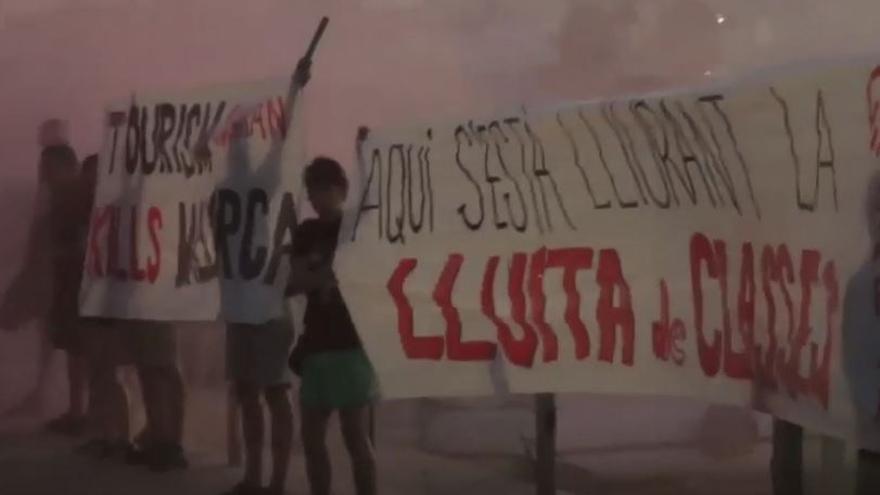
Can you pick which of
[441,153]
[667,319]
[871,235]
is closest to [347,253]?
[441,153]

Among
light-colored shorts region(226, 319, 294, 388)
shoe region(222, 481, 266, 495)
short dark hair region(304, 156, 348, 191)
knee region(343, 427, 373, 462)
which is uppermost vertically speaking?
short dark hair region(304, 156, 348, 191)

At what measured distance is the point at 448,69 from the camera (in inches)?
30.7

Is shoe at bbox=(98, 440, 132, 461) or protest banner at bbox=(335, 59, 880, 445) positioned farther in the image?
shoe at bbox=(98, 440, 132, 461)

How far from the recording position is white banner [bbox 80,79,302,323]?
797 mm

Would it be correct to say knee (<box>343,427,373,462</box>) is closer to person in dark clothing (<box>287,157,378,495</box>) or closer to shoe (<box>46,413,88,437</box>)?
person in dark clothing (<box>287,157,378,495</box>)

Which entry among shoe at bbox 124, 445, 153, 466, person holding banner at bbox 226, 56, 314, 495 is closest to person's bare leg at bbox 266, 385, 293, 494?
person holding banner at bbox 226, 56, 314, 495

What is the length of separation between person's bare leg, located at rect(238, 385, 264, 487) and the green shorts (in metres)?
0.04

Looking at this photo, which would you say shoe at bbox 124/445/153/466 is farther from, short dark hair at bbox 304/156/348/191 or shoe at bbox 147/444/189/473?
short dark hair at bbox 304/156/348/191

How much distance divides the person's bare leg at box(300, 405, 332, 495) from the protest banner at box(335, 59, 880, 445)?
2.4 inches

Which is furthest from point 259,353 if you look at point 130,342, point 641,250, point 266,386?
point 641,250

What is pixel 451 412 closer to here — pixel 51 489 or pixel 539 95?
pixel 539 95

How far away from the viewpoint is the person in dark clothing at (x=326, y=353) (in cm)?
77

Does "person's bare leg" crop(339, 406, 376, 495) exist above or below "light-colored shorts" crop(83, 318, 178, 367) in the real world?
below

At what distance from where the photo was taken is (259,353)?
80 centimetres
